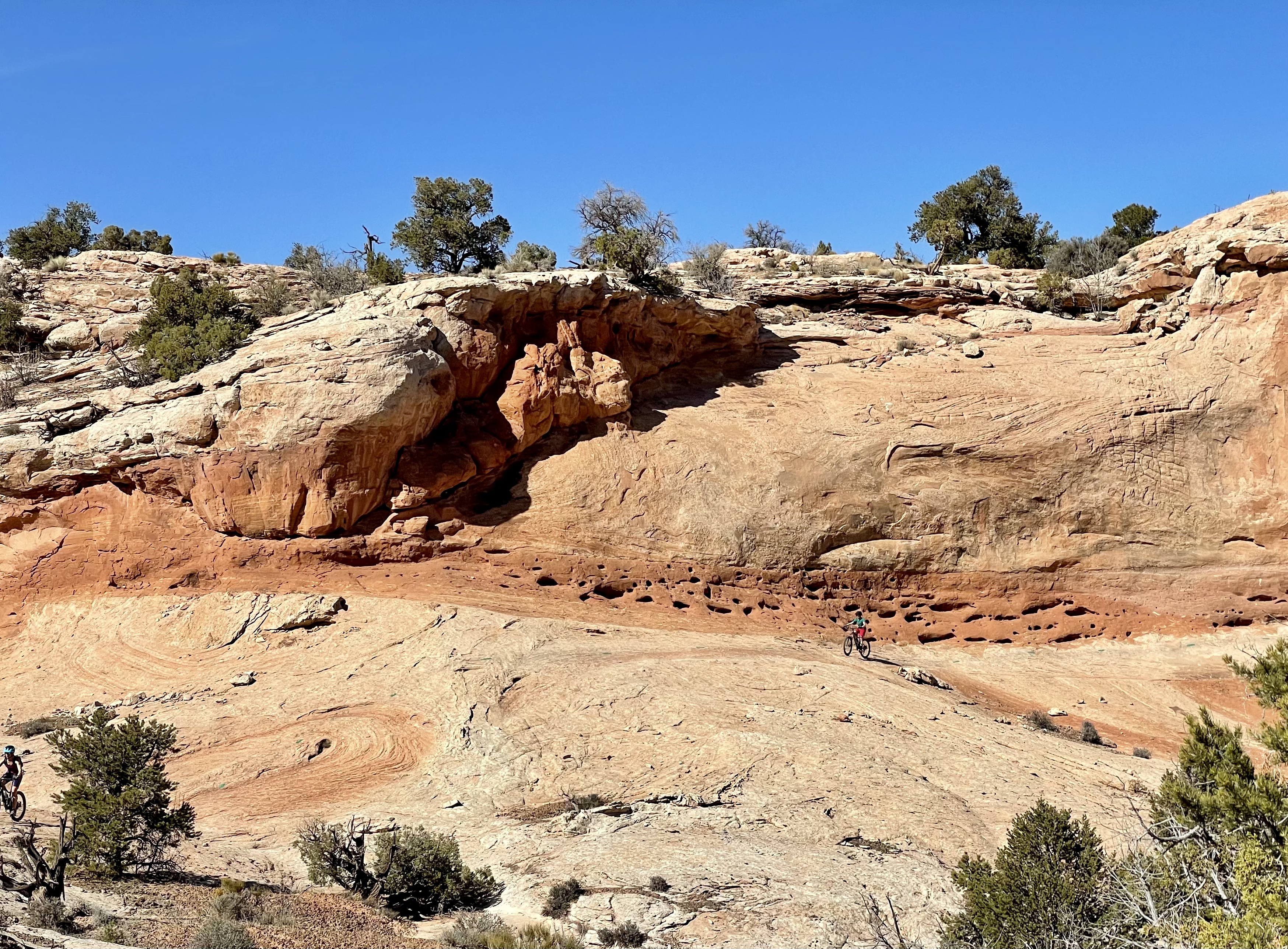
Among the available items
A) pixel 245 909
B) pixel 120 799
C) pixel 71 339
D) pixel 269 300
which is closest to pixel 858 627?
pixel 245 909

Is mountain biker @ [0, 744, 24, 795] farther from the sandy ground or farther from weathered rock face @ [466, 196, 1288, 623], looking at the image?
weathered rock face @ [466, 196, 1288, 623]

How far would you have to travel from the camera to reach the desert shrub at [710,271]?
28.9 metres

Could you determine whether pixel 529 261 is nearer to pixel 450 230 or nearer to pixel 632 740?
pixel 450 230

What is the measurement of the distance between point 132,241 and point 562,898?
32.3m

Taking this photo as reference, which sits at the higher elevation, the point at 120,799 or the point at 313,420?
the point at 313,420

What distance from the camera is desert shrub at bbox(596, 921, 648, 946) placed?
11.6m

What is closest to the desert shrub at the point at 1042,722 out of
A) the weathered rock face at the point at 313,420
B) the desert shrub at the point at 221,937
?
the weathered rock face at the point at 313,420

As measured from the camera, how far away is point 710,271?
96.9 feet

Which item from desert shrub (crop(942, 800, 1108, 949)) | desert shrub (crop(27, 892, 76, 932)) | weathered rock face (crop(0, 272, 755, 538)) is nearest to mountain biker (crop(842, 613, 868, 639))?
weathered rock face (crop(0, 272, 755, 538))

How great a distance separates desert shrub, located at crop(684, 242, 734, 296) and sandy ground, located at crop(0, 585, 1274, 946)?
10.9 meters

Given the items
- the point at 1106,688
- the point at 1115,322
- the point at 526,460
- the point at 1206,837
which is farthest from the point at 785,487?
the point at 1206,837

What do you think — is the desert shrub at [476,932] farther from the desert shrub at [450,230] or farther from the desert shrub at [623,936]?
the desert shrub at [450,230]

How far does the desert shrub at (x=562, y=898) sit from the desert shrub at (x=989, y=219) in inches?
1187

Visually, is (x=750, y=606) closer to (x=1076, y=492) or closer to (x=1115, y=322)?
(x=1076, y=492)
